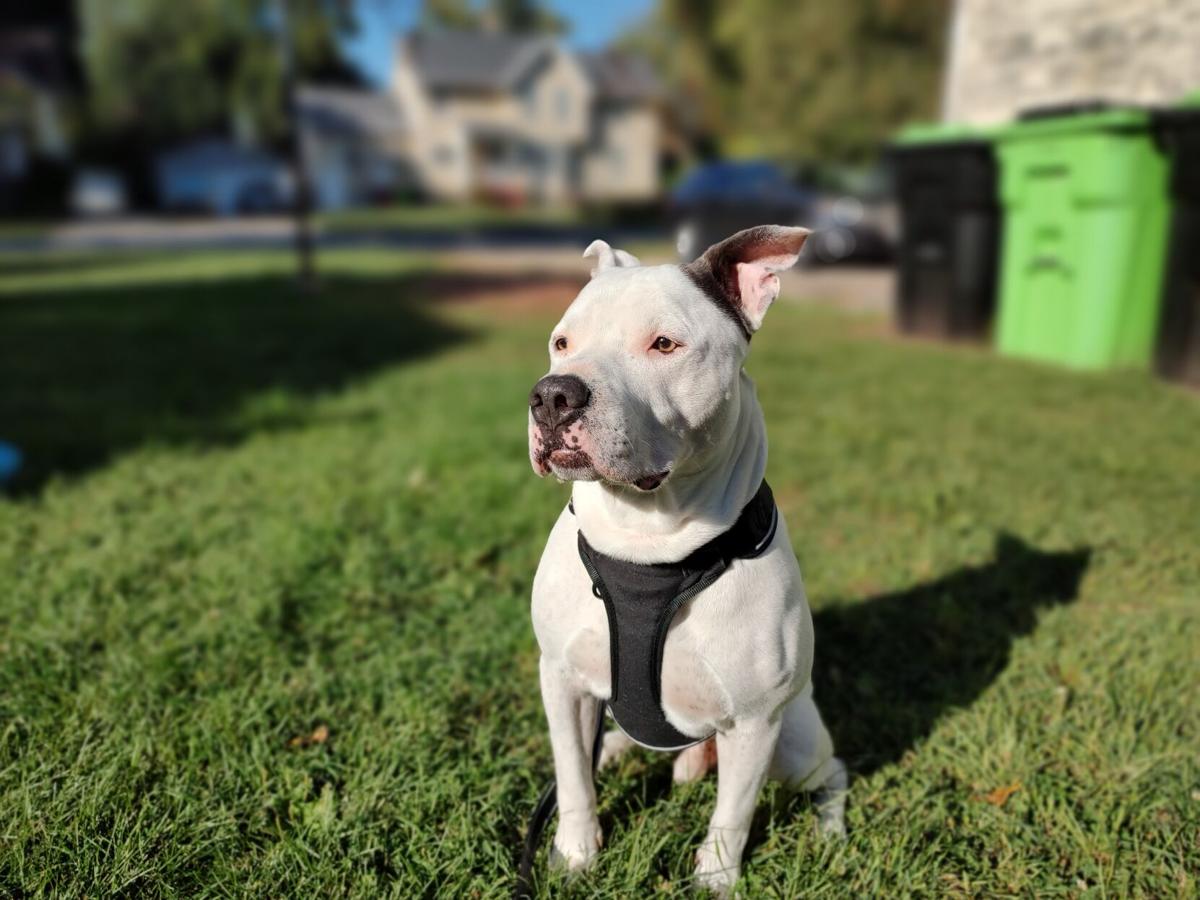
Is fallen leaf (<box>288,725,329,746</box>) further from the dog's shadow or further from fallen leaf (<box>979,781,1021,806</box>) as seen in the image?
fallen leaf (<box>979,781,1021,806</box>)

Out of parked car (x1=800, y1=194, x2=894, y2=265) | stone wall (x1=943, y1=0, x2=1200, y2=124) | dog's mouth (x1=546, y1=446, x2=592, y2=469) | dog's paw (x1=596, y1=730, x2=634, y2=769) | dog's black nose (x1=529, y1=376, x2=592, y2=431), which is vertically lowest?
parked car (x1=800, y1=194, x2=894, y2=265)

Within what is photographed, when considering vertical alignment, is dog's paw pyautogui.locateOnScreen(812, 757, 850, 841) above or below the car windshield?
below

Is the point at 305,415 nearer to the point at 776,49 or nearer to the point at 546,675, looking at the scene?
the point at 546,675

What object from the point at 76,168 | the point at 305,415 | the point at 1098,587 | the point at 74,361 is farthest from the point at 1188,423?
the point at 76,168

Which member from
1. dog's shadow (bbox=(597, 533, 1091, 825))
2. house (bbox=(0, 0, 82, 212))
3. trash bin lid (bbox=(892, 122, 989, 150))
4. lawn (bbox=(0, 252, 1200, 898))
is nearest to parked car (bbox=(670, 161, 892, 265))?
trash bin lid (bbox=(892, 122, 989, 150))

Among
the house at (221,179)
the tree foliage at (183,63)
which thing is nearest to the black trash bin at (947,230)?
the tree foliage at (183,63)

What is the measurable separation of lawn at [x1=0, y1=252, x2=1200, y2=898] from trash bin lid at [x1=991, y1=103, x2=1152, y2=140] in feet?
5.59

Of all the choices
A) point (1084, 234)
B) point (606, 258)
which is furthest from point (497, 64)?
point (606, 258)

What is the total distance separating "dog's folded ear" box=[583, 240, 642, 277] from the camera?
201cm

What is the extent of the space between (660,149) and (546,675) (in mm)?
49060

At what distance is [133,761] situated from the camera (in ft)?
7.25

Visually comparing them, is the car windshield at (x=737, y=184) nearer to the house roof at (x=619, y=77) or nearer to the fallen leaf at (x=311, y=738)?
the fallen leaf at (x=311, y=738)

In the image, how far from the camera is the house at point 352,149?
4269 centimetres

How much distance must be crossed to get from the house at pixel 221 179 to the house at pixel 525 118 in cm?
778
